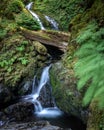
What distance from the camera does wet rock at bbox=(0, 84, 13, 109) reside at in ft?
33.8

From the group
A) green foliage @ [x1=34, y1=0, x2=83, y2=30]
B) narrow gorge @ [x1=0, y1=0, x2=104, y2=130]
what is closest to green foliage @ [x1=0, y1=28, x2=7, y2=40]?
narrow gorge @ [x1=0, y1=0, x2=104, y2=130]

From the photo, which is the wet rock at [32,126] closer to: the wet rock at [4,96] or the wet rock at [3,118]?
the wet rock at [3,118]

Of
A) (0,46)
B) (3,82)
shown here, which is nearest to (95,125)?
(3,82)

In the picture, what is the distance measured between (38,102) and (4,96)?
4.04 feet

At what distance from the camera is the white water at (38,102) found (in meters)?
9.29

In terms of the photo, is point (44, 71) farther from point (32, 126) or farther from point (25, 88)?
point (32, 126)

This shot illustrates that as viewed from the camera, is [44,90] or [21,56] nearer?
[44,90]

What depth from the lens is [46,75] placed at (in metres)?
10.5

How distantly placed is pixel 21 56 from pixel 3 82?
4.96 feet

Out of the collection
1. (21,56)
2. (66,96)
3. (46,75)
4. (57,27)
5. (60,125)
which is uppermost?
(57,27)

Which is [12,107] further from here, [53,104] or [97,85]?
[97,85]

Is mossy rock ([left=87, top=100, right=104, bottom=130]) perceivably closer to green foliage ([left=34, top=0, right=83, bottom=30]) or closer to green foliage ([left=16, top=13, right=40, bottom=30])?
green foliage ([left=16, top=13, right=40, bottom=30])

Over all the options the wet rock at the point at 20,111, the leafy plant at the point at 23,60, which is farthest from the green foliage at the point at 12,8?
the wet rock at the point at 20,111

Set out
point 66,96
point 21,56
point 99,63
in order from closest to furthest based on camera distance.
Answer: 1. point 99,63
2. point 66,96
3. point 21,56
